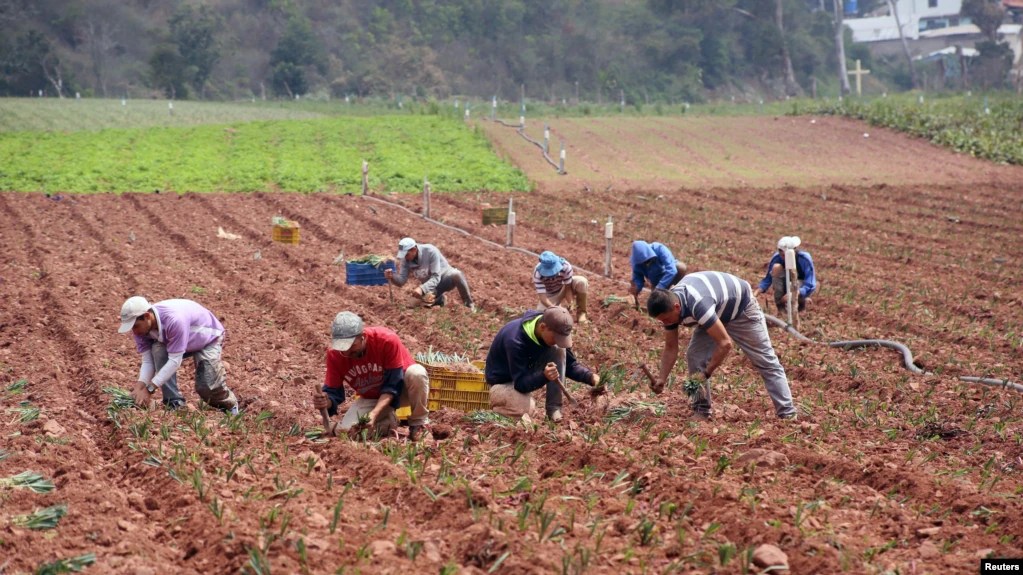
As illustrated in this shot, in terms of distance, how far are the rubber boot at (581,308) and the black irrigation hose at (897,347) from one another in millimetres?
2008

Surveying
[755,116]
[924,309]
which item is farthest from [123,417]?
[755,116]

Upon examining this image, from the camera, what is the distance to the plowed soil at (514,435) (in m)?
5.95

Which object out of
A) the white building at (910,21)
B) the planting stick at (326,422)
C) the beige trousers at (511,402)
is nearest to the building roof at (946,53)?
the white building at (910,21)

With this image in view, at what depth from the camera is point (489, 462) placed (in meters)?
7.42

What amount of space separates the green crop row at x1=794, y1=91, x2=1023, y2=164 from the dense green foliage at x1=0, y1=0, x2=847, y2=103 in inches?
851

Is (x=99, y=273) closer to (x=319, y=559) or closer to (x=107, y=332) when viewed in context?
(x=107, y=332)

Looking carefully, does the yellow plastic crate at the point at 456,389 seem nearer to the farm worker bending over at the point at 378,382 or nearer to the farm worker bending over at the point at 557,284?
the farm worker bending over at the point at 378,382

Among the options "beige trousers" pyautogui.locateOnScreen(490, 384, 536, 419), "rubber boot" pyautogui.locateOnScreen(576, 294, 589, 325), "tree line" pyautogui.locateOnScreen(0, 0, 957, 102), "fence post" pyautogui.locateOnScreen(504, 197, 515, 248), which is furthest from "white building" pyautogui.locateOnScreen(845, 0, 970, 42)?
"beige trousers" pyautogui.locateOnScreen(490, 384, 536, 419)

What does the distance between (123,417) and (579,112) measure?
38.5m

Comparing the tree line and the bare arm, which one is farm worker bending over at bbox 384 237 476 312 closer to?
the bare arm

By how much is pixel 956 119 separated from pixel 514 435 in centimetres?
3348

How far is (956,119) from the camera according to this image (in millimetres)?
37438

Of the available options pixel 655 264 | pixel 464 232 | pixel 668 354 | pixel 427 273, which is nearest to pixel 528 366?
pixel 668 354

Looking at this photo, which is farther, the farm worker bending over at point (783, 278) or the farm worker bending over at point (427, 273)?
the farm worker bending over at point (427, 273)
